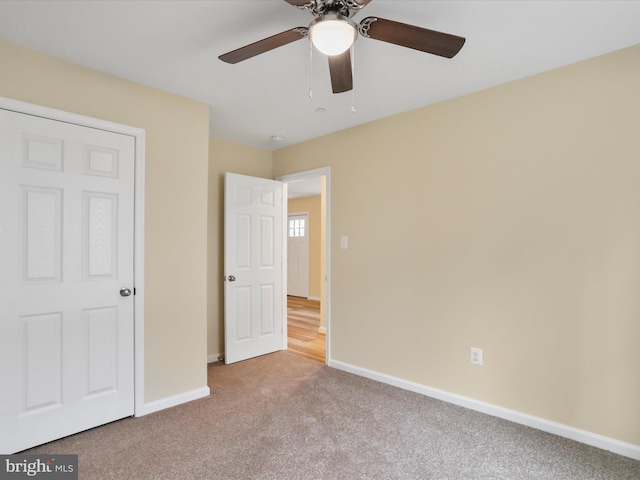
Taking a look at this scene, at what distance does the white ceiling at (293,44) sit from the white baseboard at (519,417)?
2.36 metres

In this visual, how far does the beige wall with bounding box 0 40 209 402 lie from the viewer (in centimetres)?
241

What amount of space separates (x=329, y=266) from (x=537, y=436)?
2.15 metres

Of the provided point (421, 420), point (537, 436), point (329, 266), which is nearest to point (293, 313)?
point (329, 266)

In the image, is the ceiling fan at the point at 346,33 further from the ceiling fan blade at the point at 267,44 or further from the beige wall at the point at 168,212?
the beige wall at the point at 168,212

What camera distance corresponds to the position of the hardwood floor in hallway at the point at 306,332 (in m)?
4.12

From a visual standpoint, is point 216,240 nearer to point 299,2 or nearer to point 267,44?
point 267,44

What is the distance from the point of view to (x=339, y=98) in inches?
110

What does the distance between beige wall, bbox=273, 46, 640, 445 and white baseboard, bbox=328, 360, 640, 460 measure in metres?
0.05

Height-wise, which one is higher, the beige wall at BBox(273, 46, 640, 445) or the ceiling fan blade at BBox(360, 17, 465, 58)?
the ceiling fan blade at BBox(360, 17, 465, 58)

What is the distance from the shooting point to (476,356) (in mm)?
2641

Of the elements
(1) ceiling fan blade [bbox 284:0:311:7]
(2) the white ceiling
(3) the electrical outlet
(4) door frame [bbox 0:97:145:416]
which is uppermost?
(2) the white ceiling

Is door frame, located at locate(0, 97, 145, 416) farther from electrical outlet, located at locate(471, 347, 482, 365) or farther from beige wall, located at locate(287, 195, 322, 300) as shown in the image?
beige wall, located at locate(287, 195, 322, 300)

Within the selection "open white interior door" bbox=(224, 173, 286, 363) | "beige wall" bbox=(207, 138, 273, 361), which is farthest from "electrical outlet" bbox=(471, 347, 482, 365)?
"beige wall" bbox=(207, 138, 273, 361)

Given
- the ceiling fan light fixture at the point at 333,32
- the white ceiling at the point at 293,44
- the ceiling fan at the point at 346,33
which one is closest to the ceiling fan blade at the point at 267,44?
the ceiling fan at the point at 346,33
